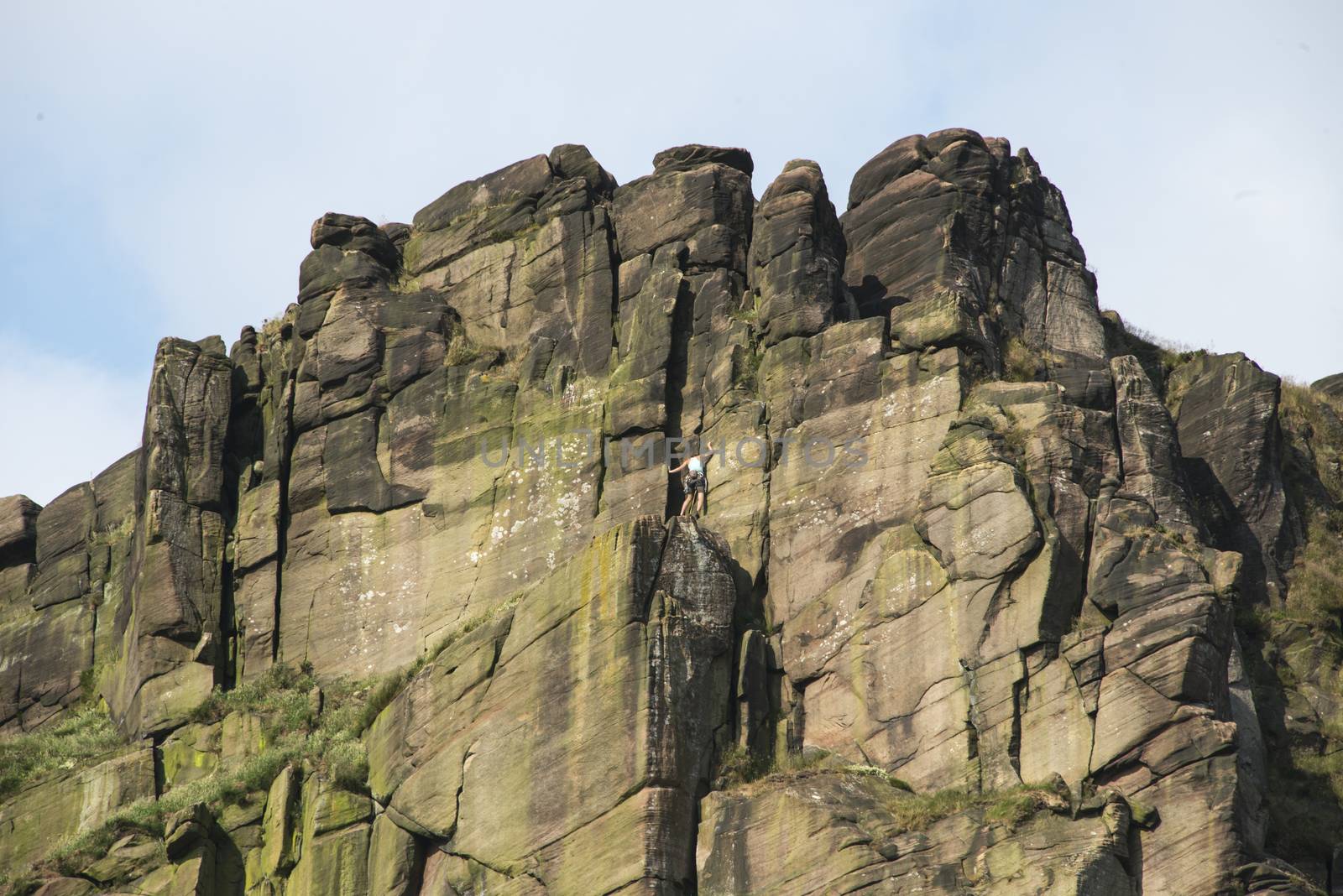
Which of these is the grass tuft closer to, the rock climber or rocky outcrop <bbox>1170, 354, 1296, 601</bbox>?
the rock climber

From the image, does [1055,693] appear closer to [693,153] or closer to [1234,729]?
[1234,729]

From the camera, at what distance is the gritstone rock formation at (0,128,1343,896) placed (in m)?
43.5

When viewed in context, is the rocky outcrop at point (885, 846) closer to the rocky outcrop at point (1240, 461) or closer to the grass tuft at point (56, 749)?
the rocky outcrop at point (1240, 461)

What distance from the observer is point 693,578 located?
1825 inches

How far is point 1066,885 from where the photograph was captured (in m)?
40.6

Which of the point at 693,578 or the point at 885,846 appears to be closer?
the point at 885,846

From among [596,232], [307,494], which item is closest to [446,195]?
[596,232]

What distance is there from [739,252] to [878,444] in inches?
313

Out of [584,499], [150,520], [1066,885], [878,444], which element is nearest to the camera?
[1066,885]

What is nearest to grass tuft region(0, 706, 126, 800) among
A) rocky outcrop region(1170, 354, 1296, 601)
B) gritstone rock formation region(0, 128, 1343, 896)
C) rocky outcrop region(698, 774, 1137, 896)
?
gritstone rock formation region(0, 128, 1343, 896)

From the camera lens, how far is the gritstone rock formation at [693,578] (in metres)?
43.5

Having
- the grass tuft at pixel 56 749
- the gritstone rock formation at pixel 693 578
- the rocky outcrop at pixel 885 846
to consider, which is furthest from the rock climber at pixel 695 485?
the grass tuft at pixel 56 749

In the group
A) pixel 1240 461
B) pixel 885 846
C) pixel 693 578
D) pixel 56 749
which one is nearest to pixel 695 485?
pixel 693 578

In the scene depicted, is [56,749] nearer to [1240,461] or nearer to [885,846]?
[885,846]
